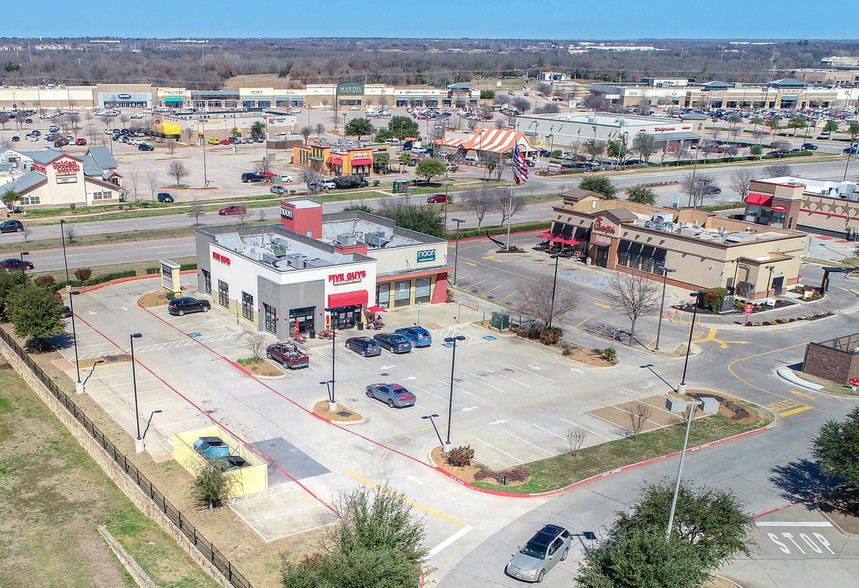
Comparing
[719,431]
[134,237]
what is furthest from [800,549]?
[134,237]

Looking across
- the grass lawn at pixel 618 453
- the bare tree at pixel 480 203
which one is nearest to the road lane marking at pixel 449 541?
the grass lawn at pixel 618 453

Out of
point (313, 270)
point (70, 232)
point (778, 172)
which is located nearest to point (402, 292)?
point (313, 270)

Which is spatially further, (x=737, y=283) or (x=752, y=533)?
(x=737, y=283)

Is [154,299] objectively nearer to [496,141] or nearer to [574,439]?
[574,439]

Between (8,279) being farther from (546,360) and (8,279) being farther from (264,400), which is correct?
(546,360)

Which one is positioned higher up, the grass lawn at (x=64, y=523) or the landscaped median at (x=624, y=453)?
the landscaped median at (x=624, y=453)

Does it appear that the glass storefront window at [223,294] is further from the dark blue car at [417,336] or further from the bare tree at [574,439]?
the bare tree at [574,439]

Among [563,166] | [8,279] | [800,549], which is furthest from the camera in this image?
[563,166]
